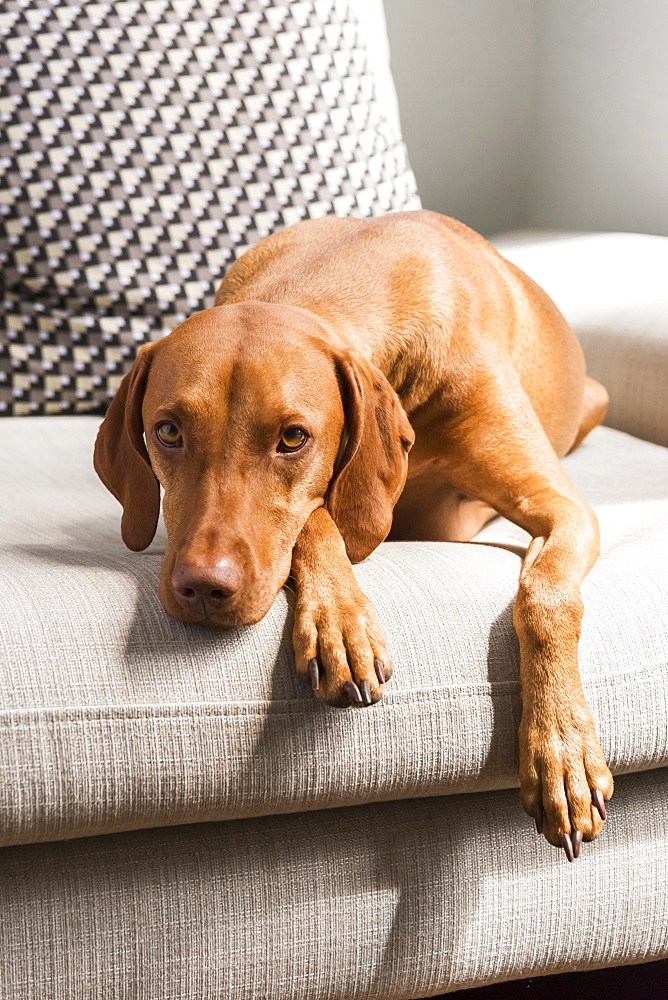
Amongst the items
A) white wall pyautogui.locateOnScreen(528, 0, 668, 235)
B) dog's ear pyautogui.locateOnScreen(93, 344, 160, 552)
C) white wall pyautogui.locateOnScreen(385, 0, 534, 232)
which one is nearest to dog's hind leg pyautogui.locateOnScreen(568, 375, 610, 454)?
dog's ear pyautogui.locateOnScreen(93, 344, 160, 552)

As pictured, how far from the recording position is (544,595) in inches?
43.6

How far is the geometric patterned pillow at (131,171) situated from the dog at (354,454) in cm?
47

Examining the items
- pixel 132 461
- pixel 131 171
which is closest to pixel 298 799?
pixel 132 461

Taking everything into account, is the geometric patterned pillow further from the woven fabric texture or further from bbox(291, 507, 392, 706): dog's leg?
the woven fabric texture

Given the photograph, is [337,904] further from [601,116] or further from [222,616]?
[601,116]

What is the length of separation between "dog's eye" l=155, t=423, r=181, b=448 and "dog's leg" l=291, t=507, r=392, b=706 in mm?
195

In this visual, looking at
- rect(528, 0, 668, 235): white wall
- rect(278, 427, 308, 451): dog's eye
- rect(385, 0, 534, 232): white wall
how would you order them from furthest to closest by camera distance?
1. rect(385, 0, 534, 232): white wall
2. rect(528, 0, 668, 235): white wall
3. rect(278, 427, 308, 451): dog's eye

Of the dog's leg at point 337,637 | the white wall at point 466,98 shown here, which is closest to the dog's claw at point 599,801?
the dog's leg at point 337,637

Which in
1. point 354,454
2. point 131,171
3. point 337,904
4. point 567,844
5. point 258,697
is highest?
point 131,171

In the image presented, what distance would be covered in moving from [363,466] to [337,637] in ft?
0.94

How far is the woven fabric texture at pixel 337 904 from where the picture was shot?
1.01m

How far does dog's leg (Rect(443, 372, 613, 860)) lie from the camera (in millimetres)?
1000

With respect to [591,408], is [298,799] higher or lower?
higher

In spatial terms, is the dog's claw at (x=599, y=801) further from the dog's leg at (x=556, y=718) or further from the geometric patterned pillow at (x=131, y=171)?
the geometric patterned pillow at (x=131, y=171)
